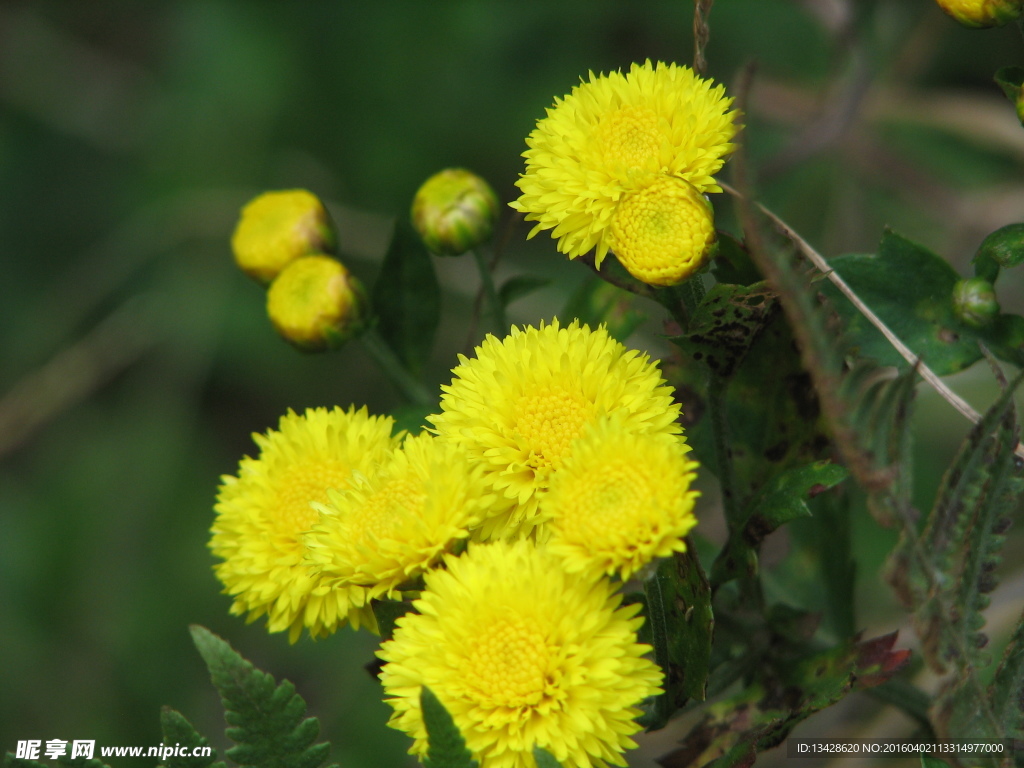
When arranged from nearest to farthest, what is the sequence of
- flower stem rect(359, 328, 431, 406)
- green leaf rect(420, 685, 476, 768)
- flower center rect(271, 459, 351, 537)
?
green leaf rect(420, 685, 476, 768)
flower center rect(271, 459, 351, 537)
flower stem rect(359, 328, 431, 406)

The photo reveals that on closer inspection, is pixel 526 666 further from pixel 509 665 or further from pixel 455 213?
pixel 455 213

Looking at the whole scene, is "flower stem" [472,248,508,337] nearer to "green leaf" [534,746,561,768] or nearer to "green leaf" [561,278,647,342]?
"green leaf" [561,278,647,342]

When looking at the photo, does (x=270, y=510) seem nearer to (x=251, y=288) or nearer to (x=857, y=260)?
(x=857, y=260)

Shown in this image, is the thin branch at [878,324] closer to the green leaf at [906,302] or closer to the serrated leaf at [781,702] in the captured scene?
the green leaf at [906,302]

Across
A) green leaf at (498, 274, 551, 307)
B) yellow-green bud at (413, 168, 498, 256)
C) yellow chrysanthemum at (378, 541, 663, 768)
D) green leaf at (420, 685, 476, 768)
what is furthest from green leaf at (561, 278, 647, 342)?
green leaf at (420, 685, 476, 768)

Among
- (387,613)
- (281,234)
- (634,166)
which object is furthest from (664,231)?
(281,234)

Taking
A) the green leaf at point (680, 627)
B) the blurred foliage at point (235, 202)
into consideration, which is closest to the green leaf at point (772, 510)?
the green leaf at point (680, 627)

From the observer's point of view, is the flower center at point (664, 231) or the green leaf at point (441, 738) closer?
the green leaf at point (441, 738)
